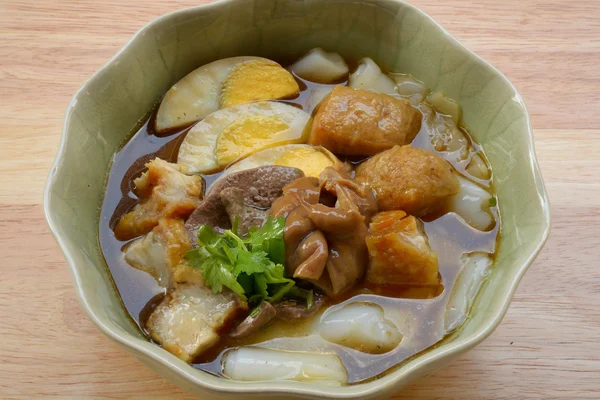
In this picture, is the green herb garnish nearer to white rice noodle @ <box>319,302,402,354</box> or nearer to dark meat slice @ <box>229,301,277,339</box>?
dark meat slice @ <box>229,301,277,339</box>

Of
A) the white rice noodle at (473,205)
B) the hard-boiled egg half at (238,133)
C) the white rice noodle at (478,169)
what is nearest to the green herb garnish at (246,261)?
the hard-boiled egg half at (238,133)

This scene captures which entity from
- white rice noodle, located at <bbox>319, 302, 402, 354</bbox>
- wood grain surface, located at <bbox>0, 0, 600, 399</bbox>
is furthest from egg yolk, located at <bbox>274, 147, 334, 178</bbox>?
wood grain surface, located at <bbox>0, 0, 600, 399</bbox>

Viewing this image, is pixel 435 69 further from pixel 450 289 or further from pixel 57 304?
pixel 57 304

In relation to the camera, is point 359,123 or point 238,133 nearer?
point 359,123

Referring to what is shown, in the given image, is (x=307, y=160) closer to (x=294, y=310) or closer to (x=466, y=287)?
(x=294, y=310)

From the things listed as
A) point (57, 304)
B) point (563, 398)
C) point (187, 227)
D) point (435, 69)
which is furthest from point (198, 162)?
point (563, 398)

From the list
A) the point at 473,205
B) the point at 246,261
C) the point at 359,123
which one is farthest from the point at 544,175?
the point at 246,261

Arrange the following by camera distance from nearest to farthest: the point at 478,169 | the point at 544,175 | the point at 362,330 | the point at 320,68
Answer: the point at 362,330
the point at 478,169
the point at 544,175
the point at 320,68
